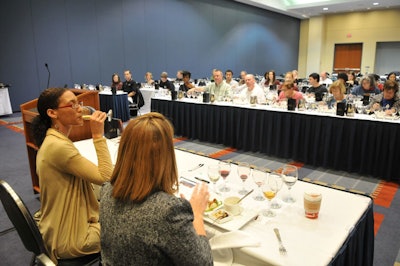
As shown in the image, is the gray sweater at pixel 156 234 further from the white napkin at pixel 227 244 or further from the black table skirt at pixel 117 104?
the black table skirt at pixel 117 104

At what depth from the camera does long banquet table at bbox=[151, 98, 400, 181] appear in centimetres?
378

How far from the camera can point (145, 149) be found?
3.20 feet

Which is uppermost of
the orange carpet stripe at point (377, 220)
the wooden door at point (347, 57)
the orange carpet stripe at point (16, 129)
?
the wooden door at point (347, 57)

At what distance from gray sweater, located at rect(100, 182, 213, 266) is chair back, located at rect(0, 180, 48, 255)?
0.52m

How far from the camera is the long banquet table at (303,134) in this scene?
3781 millimetres

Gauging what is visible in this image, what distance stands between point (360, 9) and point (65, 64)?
1342 centimetres

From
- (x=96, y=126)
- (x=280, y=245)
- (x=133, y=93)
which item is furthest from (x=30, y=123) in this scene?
(x=133, y=93)

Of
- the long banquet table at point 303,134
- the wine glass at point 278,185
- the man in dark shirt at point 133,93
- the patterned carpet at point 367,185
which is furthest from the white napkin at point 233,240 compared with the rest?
the man in dark shirt at point 133,93

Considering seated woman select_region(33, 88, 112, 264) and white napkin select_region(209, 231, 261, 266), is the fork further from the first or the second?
seated woman select_region(33, 88, 112, 264)

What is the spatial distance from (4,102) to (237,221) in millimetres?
8441

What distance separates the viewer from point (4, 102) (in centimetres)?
801

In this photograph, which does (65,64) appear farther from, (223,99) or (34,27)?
(223,99)

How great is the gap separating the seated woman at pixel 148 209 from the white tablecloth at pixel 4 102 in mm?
8366

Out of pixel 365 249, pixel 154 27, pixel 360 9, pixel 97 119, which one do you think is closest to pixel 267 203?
pixel 365 249
